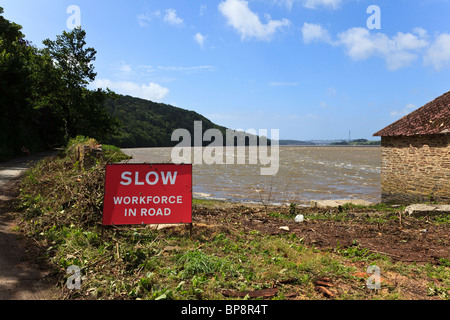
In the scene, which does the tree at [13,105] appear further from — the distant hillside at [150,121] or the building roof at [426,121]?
the distant hillside at [150,121]

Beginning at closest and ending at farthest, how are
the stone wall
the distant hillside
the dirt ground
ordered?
the dirt ground < the stone wall < the distant hillside

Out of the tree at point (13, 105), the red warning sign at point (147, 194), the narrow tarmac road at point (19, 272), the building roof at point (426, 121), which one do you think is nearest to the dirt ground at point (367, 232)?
the red warning sign at point (147, 194)

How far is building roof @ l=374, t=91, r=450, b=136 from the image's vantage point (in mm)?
13117

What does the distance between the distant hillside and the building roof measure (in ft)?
358

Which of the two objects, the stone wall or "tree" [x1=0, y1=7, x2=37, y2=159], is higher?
"tree" [x1=0, y1=7, x2=37, y2=159]

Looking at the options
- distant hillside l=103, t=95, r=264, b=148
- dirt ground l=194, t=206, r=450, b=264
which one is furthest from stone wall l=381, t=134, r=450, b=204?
distant hillside l=103, t=95, r=264, b=148

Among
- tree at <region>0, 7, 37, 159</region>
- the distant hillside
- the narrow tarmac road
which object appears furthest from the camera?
the distant hillside

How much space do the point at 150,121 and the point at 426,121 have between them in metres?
142

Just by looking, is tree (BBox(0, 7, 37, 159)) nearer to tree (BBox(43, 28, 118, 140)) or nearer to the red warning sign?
tree (BBox(43, 28, 118, 140))

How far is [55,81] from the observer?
30.4 meters

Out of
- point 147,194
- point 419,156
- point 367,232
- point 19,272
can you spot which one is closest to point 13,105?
point 147,194

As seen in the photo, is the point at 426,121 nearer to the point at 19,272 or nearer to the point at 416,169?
the point at 416,169
